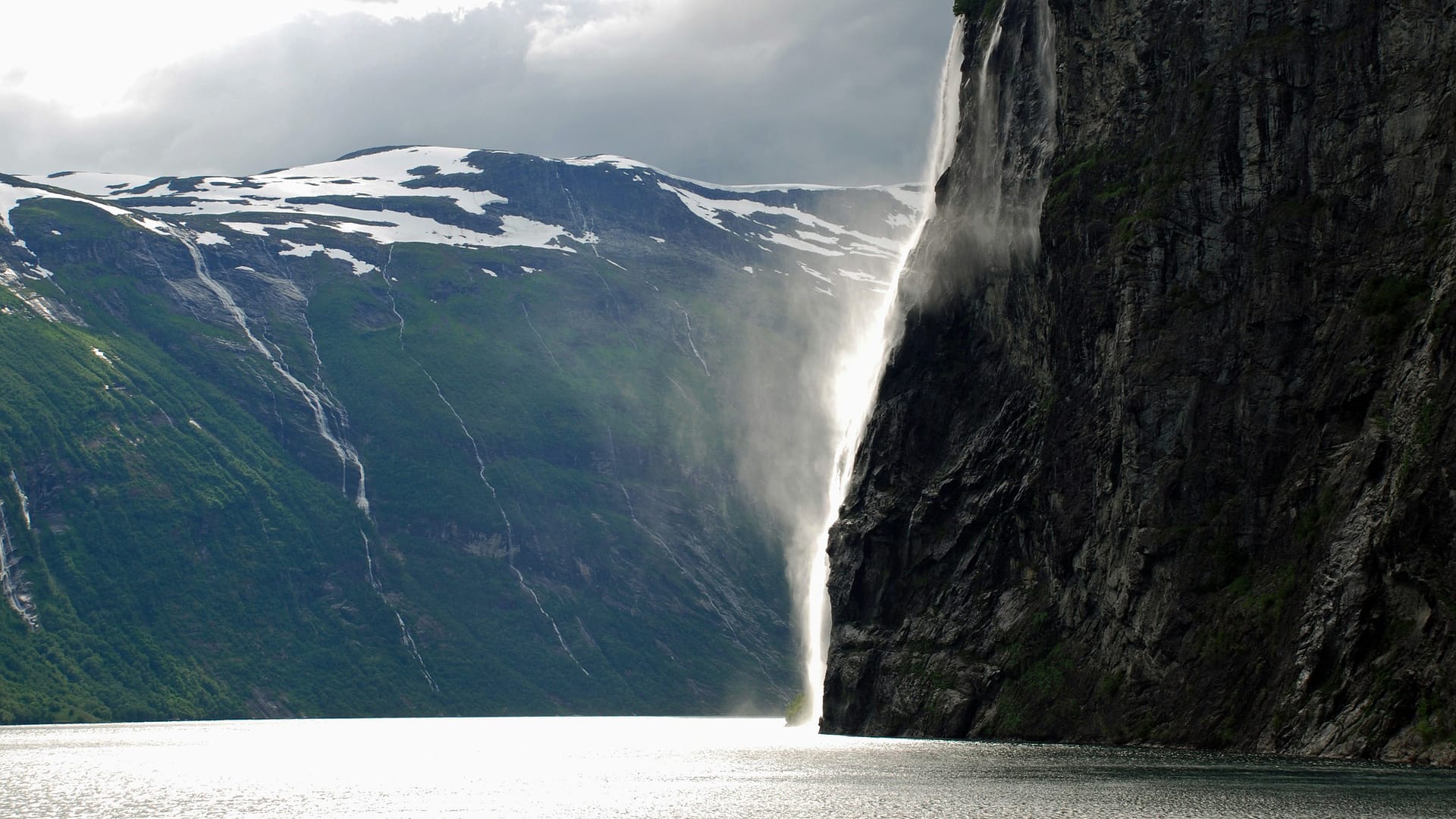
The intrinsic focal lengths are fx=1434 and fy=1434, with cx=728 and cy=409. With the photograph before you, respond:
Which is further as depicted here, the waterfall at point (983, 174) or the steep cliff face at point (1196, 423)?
the waterfall at point (983, 174)

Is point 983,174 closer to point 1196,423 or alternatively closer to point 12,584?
point 1196,423

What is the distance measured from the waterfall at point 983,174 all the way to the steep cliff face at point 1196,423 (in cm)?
88

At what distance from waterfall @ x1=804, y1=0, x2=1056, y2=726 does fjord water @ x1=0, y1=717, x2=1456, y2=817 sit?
1052 inches

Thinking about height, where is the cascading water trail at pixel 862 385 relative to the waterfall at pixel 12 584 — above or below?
above

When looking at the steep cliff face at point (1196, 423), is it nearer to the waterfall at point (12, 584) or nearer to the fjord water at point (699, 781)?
the fjord water at point (699, 781)

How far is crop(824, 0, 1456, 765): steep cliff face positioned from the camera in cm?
5731

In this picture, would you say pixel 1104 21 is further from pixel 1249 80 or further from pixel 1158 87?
Answer: pixel 1249 80

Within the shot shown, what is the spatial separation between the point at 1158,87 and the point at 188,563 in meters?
143

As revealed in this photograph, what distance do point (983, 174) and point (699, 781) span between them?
50.9 m

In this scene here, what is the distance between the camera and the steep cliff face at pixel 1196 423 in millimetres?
57312

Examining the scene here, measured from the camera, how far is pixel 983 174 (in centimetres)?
9456

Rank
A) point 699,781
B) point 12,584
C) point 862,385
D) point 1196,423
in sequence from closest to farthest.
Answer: point 699,781 < point 1196,423 < point 862,385 < point 12,584

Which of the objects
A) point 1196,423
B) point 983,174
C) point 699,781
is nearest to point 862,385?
point 983,174

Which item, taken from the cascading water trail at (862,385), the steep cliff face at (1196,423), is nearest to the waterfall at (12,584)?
the cascading water trail at (862,385)
